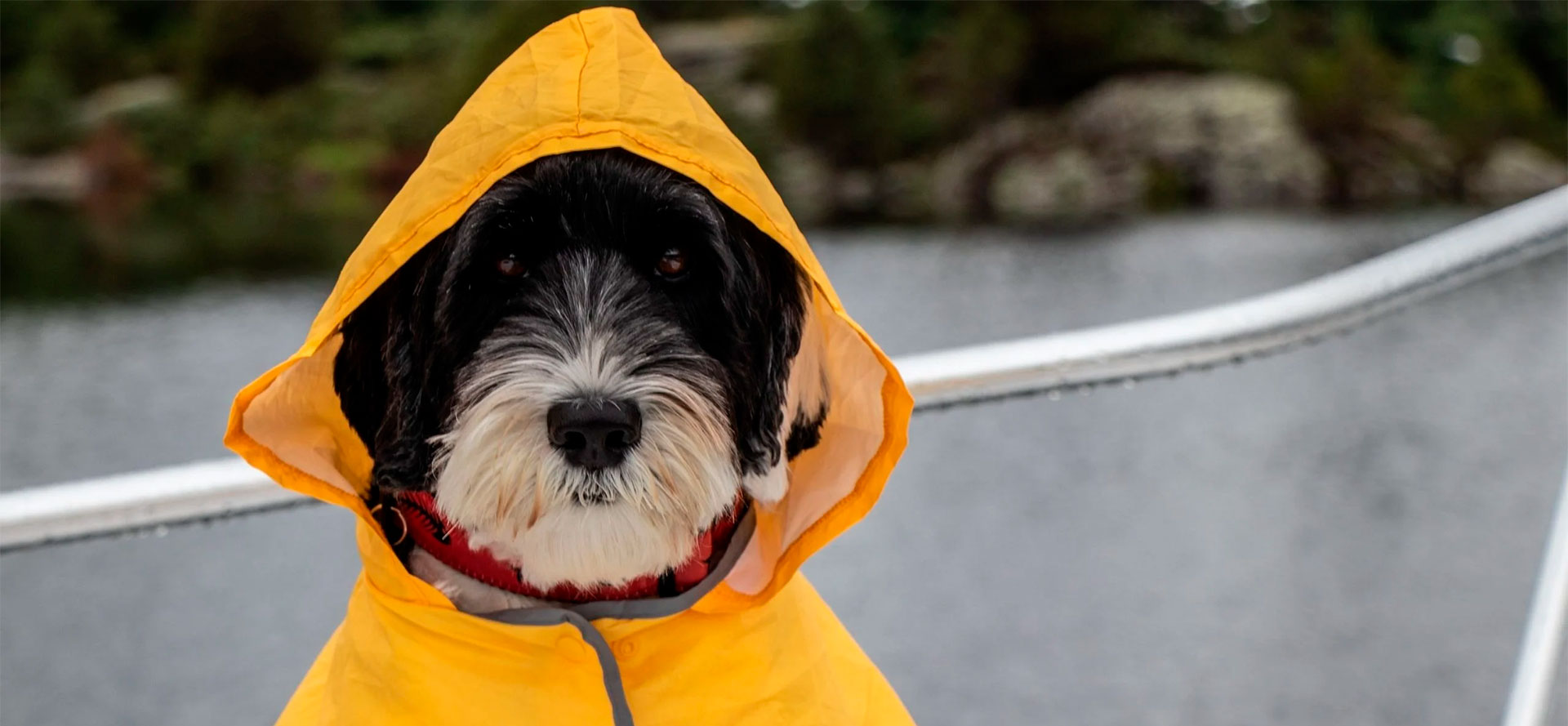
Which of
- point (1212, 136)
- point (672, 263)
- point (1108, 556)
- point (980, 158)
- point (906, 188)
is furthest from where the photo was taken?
point (906, 188)

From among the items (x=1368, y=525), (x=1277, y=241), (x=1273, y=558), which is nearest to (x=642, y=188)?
(x=1273, y=558)

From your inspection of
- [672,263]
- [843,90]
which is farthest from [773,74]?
[672,263]

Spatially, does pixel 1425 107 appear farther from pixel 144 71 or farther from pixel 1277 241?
pixel 144 71

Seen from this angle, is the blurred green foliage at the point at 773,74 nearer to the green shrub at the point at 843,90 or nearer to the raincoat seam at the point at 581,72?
the green shrub at the point at 843,90

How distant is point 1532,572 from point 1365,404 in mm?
7017

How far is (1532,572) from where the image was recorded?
12578mm

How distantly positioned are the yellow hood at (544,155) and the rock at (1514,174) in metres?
55.3

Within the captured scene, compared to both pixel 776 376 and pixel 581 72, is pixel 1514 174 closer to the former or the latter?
pixel 776 376

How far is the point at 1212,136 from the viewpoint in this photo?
59.4 m

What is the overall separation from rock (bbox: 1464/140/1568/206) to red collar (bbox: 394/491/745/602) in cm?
5527

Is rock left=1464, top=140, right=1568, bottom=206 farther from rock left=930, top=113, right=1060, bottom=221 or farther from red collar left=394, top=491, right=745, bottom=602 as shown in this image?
red collar left=394, top=491, right=745, bottom=602

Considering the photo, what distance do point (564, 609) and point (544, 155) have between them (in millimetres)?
833

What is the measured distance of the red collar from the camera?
2990mm

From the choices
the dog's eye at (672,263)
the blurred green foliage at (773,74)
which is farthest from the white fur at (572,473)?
the blurred green foliage at (773,74)
